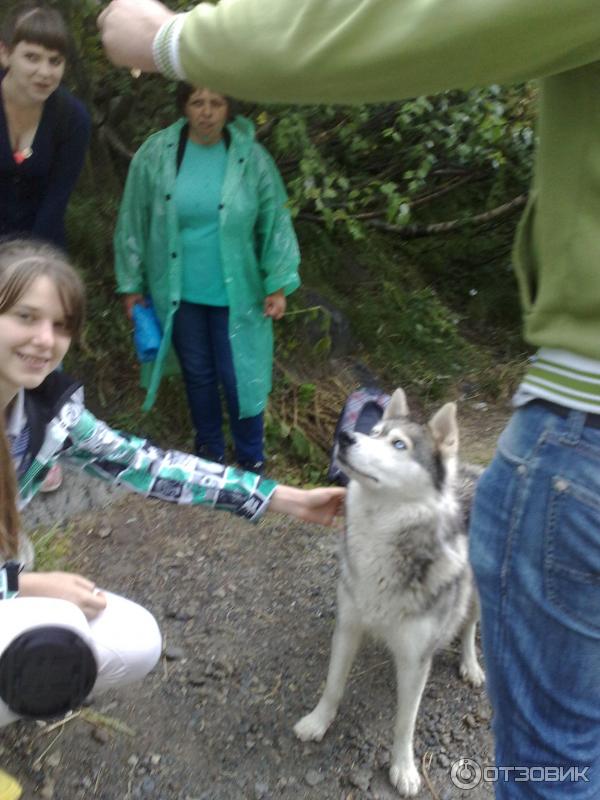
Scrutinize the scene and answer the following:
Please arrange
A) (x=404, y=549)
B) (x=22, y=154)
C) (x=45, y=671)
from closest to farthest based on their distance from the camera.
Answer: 1. (x=45, y=671)
2. (x=404, y=549)
3. (x=22, y=154)

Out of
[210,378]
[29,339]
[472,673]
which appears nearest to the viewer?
[29,339]

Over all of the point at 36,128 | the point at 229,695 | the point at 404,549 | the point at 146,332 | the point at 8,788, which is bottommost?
the point at 229,695

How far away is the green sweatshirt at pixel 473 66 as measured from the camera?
928 mm

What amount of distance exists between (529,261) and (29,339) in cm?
120

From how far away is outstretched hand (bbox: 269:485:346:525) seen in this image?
2.09 meters

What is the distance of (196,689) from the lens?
2.58m

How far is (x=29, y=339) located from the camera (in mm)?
1841

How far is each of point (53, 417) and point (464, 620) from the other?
5.45 ft

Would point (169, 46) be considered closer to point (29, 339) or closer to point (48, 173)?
point (29, 339)

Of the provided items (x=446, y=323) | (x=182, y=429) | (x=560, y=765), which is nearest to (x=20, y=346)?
(x=560, y=765)

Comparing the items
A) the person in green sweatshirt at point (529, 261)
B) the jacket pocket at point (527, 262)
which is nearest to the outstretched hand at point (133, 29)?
the person in green sweatshirt at point (529, 261)

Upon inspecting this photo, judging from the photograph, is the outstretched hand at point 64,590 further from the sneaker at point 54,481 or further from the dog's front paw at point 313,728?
the sneaker at point 54,481

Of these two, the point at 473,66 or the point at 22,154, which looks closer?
the point at 473,66

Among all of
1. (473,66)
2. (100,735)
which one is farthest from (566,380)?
(100,735)
